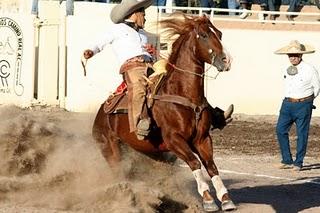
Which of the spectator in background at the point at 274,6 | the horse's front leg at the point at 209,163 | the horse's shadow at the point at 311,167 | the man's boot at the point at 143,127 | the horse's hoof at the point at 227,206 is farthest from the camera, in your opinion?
the spectator in background at the point at 274,6

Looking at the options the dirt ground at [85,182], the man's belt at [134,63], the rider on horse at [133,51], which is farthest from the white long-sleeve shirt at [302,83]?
the man's belt at [134,63]

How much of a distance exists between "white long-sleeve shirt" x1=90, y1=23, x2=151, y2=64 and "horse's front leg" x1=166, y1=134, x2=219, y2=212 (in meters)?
1.19

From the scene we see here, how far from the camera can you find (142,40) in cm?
1048

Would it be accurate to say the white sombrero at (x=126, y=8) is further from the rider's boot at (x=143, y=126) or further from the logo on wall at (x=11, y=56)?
the logo on wall at (x=11, y=56)

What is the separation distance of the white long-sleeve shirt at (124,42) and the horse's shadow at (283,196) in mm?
2183

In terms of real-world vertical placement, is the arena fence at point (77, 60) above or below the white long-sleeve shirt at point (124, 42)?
below

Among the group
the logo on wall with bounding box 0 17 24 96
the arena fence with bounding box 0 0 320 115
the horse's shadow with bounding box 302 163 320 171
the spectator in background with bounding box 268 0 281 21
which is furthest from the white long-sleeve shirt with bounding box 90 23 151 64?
the spectator in background with bounding box 268 0 281 21

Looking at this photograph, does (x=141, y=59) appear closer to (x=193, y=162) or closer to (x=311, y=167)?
(x=193, y=162)

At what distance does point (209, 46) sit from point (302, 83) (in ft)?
16.1

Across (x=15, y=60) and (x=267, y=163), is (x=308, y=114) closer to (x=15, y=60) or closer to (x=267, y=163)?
(x=267, y=163)

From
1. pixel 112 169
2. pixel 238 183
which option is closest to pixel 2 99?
pixel 238 183

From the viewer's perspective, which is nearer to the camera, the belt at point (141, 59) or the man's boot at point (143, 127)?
the man's boot at point (143, 127)

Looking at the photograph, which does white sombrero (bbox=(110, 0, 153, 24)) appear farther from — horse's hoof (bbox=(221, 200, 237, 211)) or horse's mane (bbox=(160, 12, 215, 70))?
horse's hoof (bbox=(221, 200, 237, 211))

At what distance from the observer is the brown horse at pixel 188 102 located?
31.4 feet
